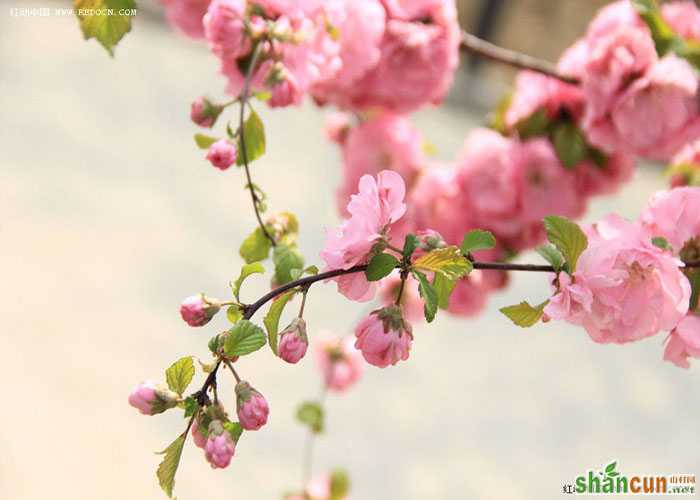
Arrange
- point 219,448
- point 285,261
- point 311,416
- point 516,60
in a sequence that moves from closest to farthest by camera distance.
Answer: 1. point 219,448
2. point 285,261
3. point 516,60
4. point 311,416

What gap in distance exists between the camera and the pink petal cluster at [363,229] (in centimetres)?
25

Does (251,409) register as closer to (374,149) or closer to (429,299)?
(429,299)

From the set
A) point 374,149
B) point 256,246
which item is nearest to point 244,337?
point 256,246

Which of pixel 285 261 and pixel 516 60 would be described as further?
pixel 516 60

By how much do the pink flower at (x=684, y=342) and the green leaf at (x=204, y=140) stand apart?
19cm

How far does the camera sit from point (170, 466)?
0.25 metres

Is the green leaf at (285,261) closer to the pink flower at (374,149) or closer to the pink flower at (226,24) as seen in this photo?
the pink flower at (226,24)

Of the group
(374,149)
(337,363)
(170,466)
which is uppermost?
(170,466)

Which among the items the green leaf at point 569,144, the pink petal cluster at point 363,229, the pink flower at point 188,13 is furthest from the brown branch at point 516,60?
the pink petal cluster at point 363,229

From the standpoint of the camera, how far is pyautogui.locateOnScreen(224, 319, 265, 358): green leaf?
24 cm

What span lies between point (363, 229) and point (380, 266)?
0.01m

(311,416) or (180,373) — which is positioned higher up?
(180,373)

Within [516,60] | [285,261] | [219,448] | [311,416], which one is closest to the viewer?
[219,448]

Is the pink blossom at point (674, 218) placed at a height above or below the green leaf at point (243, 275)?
below
